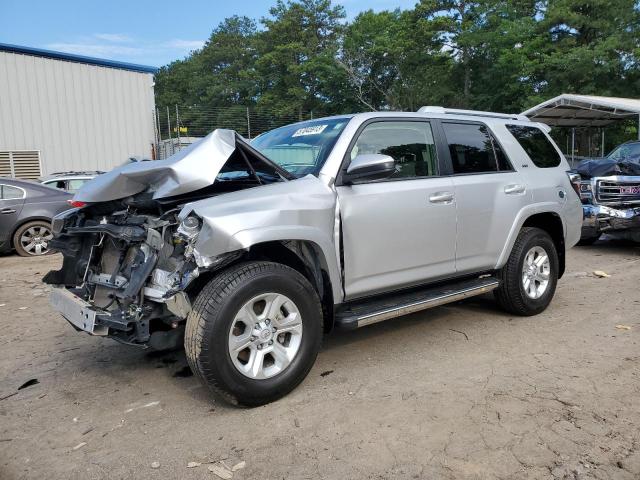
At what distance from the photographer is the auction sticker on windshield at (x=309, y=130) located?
162 inches

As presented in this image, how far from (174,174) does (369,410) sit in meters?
1.89

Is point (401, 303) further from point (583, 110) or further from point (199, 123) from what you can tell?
point (199, 123)

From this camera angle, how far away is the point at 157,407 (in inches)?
132

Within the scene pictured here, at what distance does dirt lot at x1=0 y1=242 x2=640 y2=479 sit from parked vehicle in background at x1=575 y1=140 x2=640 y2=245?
159 inches

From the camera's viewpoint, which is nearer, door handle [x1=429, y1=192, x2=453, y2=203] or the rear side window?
door handle [x1=429, y1=192, x2=453, y2=203]

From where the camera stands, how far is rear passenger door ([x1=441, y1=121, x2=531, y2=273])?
4.39 metres

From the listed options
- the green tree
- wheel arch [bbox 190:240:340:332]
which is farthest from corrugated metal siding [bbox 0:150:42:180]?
the green tree

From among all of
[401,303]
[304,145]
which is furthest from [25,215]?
[401,303]

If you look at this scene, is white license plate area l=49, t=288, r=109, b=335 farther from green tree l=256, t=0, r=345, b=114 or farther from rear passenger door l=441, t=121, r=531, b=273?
green tree l=256, t=0, r=345, b=114

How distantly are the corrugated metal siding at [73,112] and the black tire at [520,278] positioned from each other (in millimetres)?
17739

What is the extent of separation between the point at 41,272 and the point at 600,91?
90.8ft

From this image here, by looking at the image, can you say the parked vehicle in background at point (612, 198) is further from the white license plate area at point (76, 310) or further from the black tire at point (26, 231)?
the black tire at point (26, 231)

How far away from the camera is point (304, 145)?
4051 mm

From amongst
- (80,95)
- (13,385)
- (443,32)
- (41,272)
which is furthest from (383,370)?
(443,32)
